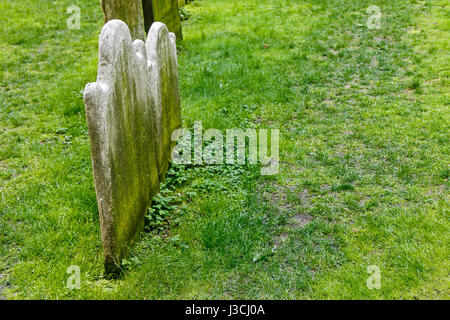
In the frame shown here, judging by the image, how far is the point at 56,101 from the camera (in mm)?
6586

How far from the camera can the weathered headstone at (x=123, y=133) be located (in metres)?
3.13

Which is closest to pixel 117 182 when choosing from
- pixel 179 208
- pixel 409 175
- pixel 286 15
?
pixel 179 208

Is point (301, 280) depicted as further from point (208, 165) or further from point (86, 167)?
point (86, 167)

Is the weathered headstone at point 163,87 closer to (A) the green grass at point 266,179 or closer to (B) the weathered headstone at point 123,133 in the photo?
(B) the weathered headstone at point 123,133

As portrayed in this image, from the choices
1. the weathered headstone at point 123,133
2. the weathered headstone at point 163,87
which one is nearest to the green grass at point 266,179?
the weathered headstone at point 123,133

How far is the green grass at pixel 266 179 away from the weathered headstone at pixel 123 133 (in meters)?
0.26

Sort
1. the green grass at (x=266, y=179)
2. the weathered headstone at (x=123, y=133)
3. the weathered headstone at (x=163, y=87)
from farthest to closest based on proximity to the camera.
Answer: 1. the weathered headstone at (x=163, y=87)
2. the green grass at (x=266, y=179)
3. the weathered headstone at (x=123, y=133)
